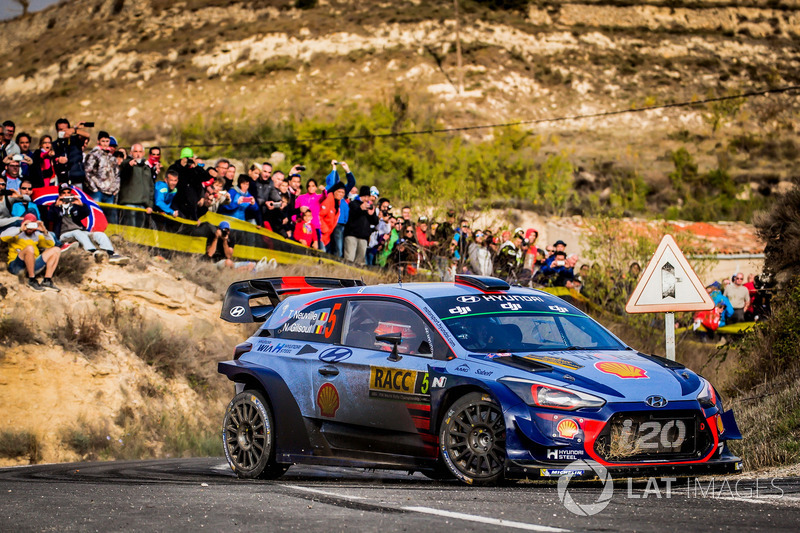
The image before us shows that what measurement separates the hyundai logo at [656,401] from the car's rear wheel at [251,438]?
3550mm

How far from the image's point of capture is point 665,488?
25.7 feet

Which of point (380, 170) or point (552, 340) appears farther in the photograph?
point (380, 170)

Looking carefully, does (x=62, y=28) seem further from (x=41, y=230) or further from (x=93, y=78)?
(x=41, y=230)

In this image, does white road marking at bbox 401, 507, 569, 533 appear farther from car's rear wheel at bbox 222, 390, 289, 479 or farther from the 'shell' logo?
car's rear wheel at bbox 222, 390, 289, 479

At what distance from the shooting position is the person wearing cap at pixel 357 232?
69.8 feet

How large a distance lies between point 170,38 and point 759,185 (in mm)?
54353

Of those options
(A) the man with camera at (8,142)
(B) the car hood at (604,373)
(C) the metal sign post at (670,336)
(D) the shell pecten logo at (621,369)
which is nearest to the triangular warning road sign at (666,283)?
(C) the metal sign post at (670,336)

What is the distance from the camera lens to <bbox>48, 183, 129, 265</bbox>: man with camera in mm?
16500

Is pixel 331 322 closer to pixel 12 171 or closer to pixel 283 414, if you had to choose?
pixel 283 414

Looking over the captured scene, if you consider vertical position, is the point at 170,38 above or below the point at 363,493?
above

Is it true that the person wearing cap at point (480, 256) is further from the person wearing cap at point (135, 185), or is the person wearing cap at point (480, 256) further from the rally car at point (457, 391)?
the rally car at point (457, 391)

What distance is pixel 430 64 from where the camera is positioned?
8138cm

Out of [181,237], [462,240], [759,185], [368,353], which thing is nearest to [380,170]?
[759,185]

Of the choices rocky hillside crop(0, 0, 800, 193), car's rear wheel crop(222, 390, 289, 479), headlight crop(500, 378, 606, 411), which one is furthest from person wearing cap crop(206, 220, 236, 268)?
rocky hillside crop(0, 0, 800, 193)
